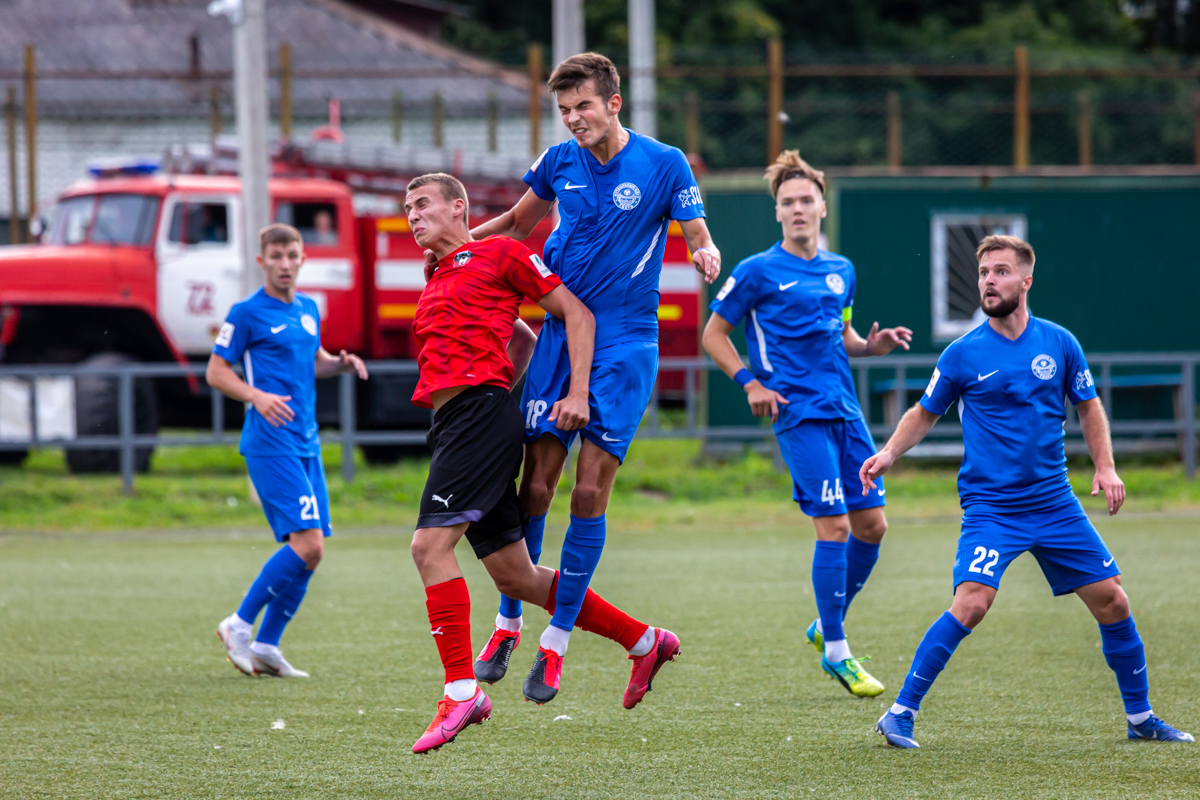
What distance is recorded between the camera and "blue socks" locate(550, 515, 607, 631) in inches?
198

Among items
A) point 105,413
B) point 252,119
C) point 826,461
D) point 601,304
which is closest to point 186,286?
point 105,413

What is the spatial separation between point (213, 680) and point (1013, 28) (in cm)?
3200

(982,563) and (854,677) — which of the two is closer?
(982,563)

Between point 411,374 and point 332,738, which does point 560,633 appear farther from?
point 411,374

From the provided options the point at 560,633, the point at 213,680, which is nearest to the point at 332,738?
the point at 560,633

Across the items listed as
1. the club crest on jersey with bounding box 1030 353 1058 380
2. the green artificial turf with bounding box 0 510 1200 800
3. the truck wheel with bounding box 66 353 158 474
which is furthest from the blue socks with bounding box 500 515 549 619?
the truck wheel with bounding box 66 353 158 474

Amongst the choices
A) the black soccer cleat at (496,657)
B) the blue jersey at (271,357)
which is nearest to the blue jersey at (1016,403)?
the black soccer cleat at (496,657)

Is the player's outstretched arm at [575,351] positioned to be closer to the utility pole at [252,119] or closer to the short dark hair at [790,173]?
the short dark hair at [790,173]

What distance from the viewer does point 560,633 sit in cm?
500

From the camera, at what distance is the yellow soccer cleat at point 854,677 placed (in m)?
5.64

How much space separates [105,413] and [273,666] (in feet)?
26.6

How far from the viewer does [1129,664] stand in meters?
4.91

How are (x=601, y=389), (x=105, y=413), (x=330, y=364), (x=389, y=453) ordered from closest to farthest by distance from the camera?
(x=601, y=389) → (x=330, y=364) → (x=105, y=413) → (x=389, y=453)

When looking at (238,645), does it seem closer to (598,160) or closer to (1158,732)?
(598,160)
